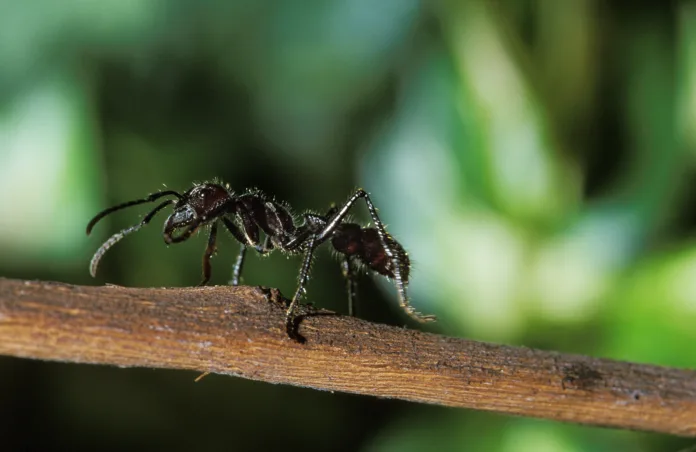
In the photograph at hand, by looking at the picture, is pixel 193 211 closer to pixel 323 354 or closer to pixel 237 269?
pixel 237 269

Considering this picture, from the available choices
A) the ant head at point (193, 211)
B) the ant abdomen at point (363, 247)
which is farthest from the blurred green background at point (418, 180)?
the ant head at point (193, 211)

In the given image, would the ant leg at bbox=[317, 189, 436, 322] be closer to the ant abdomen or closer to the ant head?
the ant abdomen

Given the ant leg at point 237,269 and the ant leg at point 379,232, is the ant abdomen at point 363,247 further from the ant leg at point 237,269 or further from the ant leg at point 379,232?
the ant leg at point 237,269

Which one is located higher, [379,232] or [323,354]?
[379,232]

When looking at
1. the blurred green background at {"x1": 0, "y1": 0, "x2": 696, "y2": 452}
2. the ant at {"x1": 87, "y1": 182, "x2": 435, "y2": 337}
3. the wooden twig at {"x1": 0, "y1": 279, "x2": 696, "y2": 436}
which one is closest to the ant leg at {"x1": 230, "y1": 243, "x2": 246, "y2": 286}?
the ant at {"x1": 87, "y1": 182, "x2": 435, "y2": 337}

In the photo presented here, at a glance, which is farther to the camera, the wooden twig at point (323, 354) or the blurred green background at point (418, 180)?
the blurred green background at point (418, 180)

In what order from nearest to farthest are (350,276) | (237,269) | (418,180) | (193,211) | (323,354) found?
1. (323,354)
2. (193,211)
3. (237,269)
4. (350,276)
5. (418,180)

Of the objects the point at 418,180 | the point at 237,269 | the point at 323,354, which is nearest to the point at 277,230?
the point at 237,269
